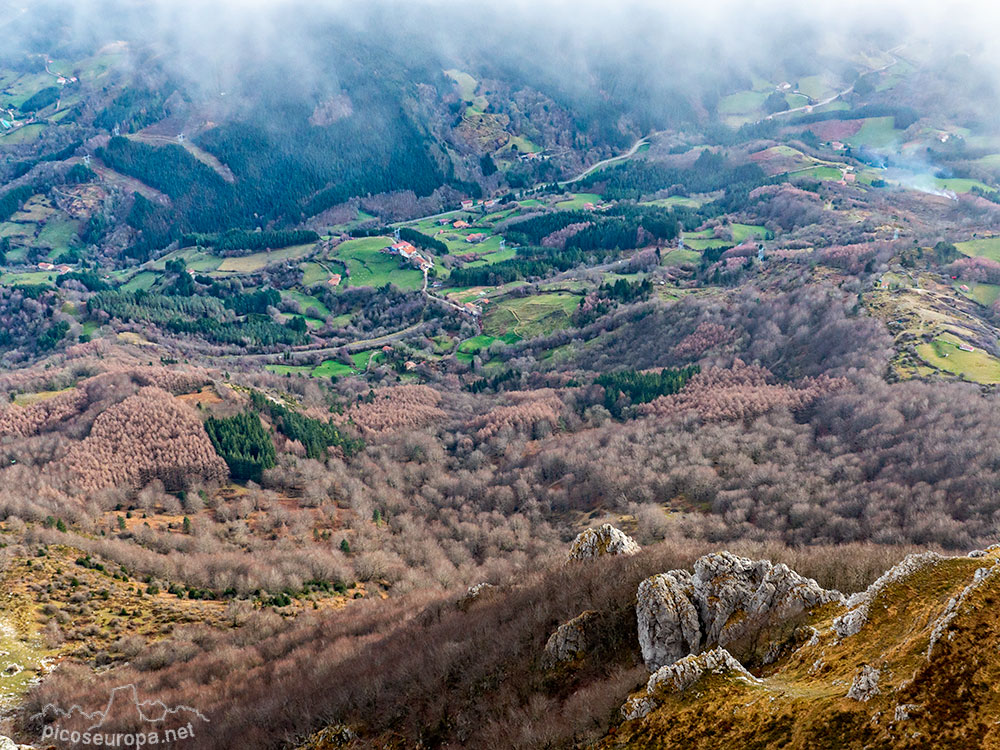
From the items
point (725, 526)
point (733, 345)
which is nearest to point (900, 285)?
point (733, 345)

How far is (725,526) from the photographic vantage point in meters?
82.2

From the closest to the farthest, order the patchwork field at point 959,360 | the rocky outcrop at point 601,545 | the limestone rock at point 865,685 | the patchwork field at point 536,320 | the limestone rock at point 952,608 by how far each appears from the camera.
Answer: the limestone rock at point 952,608
the limestone rock at point 865,685
the rocky outcrop at point 601,545
the patchwork field at point 959,360
the patchwork field at point 536,320

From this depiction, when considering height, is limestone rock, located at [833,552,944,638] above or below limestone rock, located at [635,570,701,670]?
above

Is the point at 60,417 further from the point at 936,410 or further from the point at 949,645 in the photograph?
the point at 936,410

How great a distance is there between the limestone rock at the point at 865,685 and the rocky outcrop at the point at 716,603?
35.5ft

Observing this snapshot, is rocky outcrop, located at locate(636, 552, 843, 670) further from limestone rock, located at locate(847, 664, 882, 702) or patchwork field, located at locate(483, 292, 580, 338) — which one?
patchwork field, located at locate(483, 292, 580, 338)

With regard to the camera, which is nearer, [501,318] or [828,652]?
[828,652]

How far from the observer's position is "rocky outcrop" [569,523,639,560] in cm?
5291

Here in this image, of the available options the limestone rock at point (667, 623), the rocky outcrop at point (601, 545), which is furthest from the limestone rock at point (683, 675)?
the rocky outcrop at point (601, 545)

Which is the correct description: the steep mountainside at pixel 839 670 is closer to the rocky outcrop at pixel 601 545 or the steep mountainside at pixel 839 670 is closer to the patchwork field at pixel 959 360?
the rocky outcrop at pixel 601 545

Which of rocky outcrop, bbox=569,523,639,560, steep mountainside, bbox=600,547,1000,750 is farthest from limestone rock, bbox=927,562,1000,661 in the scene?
rocky outcrop, bbox=569,523,639,560

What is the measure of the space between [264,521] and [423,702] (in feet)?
224

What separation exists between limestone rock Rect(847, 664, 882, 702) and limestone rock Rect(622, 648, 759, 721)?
5861 mm

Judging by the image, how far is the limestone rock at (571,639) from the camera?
3853 cm
